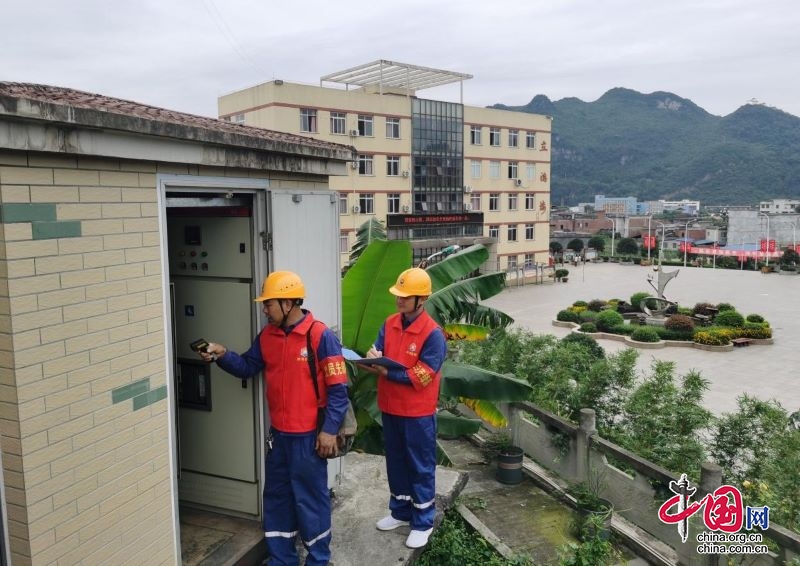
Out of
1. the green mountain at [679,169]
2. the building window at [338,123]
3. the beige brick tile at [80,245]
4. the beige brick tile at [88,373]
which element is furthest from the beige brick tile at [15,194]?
the green mountain at [679,169]

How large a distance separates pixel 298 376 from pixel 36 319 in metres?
1.86

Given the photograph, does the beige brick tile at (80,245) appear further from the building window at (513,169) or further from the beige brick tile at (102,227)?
the building window at (513,169)

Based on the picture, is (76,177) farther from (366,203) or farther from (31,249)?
(366,203)

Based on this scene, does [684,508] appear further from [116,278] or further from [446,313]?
[116,278]

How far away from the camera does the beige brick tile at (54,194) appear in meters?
3.29

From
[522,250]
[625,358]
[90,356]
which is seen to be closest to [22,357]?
[90,356]

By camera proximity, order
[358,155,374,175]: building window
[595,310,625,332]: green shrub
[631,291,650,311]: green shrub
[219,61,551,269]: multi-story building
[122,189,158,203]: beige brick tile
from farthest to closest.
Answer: [358,155,374,175]: building window < [219,61,551,269]: multi-story building < [631,291,650,311]: green shrub < [595,310,625,332]: green shrub < [122,189,158,203]: beige brick tile

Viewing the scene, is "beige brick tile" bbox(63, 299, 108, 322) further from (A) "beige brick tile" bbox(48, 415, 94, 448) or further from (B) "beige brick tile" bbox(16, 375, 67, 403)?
(A) "beige brick tile" bbox(48, 415, 94, 448)

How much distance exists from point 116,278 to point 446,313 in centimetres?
455

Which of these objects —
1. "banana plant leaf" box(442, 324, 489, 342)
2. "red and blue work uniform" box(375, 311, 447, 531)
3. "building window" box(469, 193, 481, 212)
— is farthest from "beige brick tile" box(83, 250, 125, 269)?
"building window" box(469, 193, 481, 212)

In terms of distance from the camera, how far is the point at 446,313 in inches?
303

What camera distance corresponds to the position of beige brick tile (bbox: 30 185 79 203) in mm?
3295

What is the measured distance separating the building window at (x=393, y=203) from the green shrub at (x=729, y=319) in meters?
18.0

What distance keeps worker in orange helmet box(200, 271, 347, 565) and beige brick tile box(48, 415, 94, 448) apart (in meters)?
1.15
